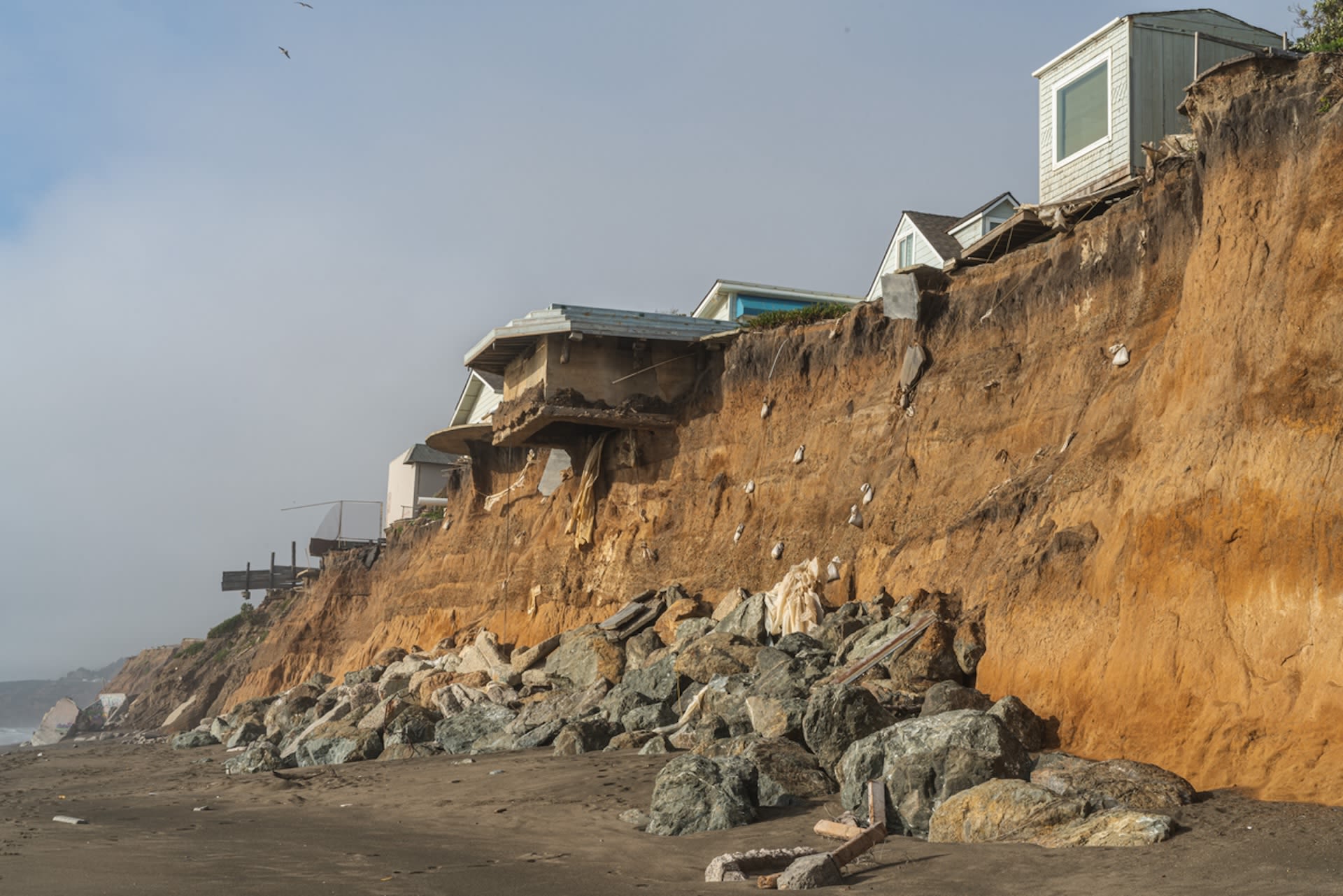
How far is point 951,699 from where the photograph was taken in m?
10.6

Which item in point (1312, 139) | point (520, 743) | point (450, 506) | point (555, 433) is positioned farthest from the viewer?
point (450, 506)

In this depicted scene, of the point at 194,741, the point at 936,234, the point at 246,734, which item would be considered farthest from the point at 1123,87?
the point at 194,741

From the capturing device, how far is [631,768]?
11688 millimetres

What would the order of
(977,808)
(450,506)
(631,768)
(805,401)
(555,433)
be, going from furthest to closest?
(450,506)
(555,433)
(805,401)
(631,768)
(977,808)

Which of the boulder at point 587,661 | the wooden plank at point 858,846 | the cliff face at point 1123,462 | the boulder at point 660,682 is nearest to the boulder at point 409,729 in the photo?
the boulder at point 587,661

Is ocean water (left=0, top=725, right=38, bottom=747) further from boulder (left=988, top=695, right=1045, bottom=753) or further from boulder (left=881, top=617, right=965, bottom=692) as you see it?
boulder (left=988, top=695, right=1045, bottom=753)

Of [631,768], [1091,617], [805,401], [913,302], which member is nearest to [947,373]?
[913,302]

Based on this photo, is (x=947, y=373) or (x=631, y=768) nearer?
(x=631, y=768)

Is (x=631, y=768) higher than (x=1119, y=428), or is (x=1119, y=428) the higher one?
(x=1119, y=428)

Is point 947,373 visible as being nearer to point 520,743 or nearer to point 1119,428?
point 1119,428

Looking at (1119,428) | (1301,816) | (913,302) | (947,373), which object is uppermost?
(913,302)

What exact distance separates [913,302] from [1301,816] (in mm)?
10084

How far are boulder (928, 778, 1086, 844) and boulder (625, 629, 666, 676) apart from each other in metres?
8.74

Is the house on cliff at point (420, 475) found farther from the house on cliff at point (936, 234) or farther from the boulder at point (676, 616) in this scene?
the boulder at point (676, 616)
